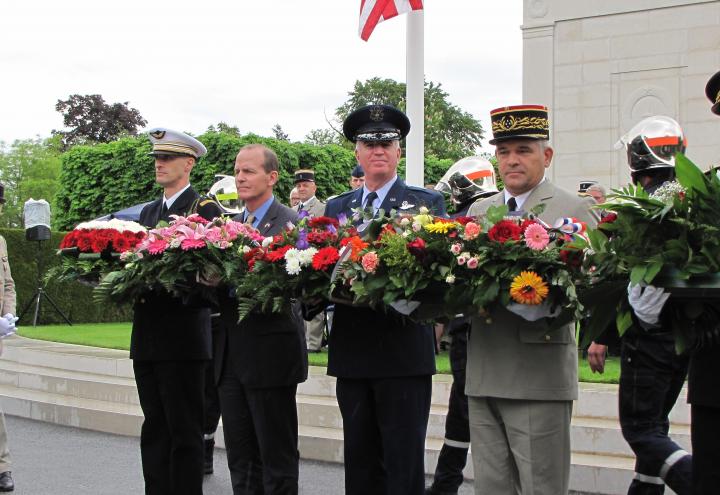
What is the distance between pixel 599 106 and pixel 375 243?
12.1 m

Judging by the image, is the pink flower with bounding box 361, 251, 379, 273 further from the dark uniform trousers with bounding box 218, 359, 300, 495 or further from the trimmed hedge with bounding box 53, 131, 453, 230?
the trimmed hedge with bounding box 53, 131, 453, 230

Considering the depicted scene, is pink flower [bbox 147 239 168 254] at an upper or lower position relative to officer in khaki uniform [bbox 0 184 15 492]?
upper

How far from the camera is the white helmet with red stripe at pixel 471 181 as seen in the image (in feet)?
23.7

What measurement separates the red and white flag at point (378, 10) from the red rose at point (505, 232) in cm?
622

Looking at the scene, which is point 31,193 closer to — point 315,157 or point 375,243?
point 315,157

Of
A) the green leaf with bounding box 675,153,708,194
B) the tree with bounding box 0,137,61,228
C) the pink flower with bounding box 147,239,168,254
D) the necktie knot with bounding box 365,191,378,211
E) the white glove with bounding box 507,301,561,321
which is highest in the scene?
the tree with bounding box 0,137,61,228

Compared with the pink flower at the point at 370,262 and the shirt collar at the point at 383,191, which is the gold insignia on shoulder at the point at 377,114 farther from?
the pink flower at the point at 370,262

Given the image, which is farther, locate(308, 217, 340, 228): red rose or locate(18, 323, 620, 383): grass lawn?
locate(18, 323, 620, 383): grass lawn

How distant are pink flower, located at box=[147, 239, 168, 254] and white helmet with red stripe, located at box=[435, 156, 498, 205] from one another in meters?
2.76

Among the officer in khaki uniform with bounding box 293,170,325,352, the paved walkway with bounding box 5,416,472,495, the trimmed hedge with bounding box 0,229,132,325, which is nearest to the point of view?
the paved walkway with bounding box 5,416,472,495

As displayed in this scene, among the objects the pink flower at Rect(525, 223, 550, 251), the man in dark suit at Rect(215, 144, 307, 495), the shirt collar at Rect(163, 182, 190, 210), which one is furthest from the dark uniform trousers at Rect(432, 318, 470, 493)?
the pink flower at Rect(525, 223, 550, 251)

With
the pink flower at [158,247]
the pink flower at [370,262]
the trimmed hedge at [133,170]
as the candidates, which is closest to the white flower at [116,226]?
the pink flower at [158,247]

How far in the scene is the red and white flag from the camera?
9742 millimetres

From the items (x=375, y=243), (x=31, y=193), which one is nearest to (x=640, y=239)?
(x=375, y=243)
